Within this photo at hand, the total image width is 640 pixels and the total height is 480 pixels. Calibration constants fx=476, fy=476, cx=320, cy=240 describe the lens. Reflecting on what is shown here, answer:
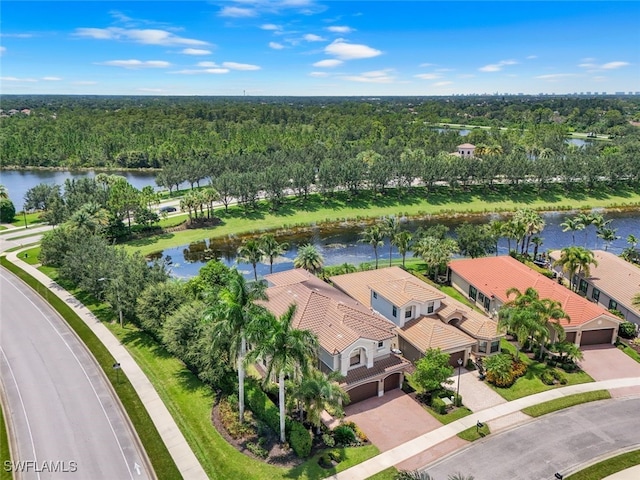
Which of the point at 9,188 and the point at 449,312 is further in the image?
the point at 9,188

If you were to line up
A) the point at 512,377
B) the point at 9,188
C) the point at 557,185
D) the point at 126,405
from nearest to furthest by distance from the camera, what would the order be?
the point at 126,405 < the point at 512,377 < the point at 557,185 < the point at 9,188

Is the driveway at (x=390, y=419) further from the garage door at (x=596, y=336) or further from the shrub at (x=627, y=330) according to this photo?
the shrub at (x=627, y=330)

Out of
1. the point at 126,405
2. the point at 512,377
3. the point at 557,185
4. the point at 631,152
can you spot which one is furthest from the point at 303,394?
the point at 631,152

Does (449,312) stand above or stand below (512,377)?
above

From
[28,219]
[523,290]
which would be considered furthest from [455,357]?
[28,219]

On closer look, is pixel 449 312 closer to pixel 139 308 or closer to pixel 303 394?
pixel 303 394

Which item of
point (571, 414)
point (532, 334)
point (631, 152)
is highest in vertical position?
point (631, 152)
